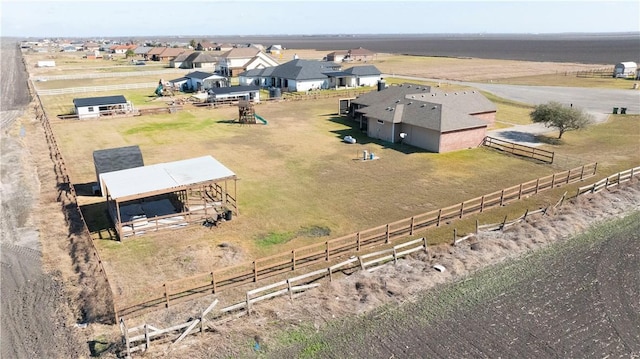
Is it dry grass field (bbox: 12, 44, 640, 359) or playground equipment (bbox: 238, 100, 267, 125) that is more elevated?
playground equipment (bbox: 238, 100, 267, 125)

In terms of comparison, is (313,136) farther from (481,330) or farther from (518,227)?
(481,330)

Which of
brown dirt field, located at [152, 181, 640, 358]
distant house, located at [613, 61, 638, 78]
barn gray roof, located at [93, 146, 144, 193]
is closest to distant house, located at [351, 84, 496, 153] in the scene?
brown dirt field, located at [152, 181, 640, 358]

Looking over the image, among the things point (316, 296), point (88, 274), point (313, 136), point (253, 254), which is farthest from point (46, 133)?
point (316, 296)

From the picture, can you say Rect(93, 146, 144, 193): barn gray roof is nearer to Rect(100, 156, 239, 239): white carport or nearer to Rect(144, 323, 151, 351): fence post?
Rect(100, 156, 239, 239): white carport

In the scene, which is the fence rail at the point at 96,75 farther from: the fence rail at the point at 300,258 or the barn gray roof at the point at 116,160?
the fence rail at the point at 300,258

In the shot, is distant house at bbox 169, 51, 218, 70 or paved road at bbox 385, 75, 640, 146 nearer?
paved road at bbox 385, 75, 640, 146

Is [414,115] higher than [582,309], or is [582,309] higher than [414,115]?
[414,115]

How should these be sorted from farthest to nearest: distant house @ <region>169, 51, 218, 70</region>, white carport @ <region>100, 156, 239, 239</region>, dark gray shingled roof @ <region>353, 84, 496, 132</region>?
distant house @ <region>169, 51, 218, 70</region> < dark gray shingled roof @ <region>353, 84, 496, 132</region> < white carport @ <region>100, 156, 239, 239</region>
